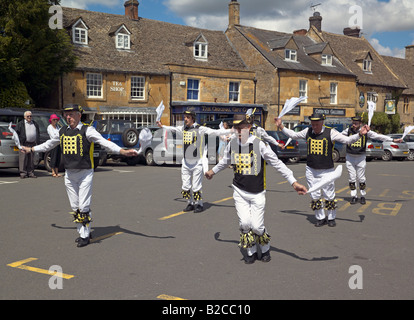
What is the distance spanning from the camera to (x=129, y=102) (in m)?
29.8

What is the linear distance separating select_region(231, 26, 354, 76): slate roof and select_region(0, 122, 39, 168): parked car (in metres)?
→ 24.4

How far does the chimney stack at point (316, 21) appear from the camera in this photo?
43.9 metres

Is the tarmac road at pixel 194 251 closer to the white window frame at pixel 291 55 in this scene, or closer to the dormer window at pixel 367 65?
the white window frame at pixel 291 55

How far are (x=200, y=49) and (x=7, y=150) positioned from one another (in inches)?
877

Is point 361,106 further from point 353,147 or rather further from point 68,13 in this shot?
point 353,147

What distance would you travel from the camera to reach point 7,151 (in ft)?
46.4

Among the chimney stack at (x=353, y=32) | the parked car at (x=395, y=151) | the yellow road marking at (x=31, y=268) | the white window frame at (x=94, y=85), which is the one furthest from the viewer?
the chimney stack at (x=353, y=32)

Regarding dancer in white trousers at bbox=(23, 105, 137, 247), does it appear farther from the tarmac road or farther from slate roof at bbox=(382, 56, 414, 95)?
slate roof at bbox=(382, 56, 414, 95)

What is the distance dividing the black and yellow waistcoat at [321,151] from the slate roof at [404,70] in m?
41.4

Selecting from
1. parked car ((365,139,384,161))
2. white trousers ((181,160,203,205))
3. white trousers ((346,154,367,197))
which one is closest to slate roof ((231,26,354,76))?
parked car ((365,139,384,161))

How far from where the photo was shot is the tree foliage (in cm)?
2134

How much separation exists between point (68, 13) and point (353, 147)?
2577cm

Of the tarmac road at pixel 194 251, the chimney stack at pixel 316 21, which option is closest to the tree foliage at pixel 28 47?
the tarmac road at pixel 194 251
